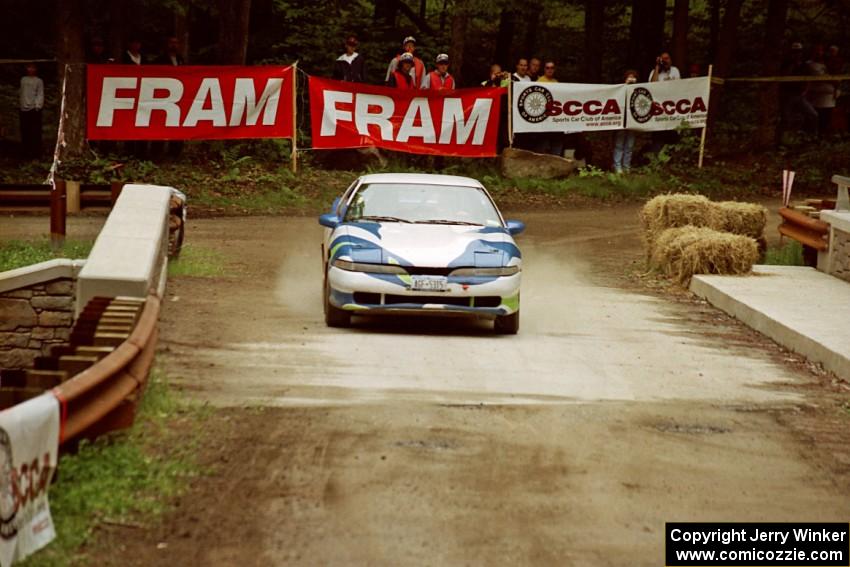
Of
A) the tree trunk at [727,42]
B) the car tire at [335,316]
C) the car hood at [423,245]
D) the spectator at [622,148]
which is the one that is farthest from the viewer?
the tree trunk at [727,42]

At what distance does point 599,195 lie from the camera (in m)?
25.1

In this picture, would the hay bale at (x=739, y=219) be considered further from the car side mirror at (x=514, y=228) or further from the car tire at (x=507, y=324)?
the car tire at (x=507, y=324)

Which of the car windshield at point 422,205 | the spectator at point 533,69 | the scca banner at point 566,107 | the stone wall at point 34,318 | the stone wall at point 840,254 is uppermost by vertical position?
the spectator at point 533,69

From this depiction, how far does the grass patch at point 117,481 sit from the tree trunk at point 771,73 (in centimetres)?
2347

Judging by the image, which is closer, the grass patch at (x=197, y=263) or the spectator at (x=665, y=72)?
the grass patch at (x=197, y=263)

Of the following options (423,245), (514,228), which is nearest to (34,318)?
(423,245)

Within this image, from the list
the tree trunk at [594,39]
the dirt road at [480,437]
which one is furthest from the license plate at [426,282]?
the tree trunk at [594,39]

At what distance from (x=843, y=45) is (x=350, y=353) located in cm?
2833

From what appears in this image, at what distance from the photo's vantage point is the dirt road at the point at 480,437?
621 centimetres

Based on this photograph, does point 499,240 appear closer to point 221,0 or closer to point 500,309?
point 500,309

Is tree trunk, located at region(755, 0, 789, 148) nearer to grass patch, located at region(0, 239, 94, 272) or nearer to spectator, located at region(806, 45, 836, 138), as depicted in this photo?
spectator, located at region(806, 45, 836, 138)

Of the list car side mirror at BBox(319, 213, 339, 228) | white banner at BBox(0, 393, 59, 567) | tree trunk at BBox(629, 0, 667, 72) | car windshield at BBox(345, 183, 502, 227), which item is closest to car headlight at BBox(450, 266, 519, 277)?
car windshield at BBox(345, 183, 502, 227)

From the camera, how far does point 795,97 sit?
29.1 metres

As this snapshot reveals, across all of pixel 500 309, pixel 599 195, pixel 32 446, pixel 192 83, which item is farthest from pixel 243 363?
pixel 599 195
